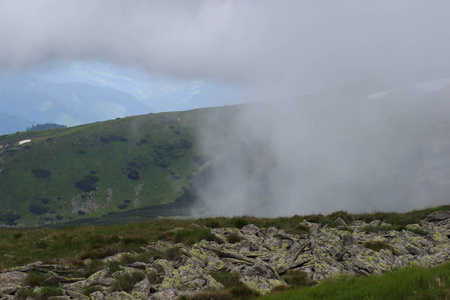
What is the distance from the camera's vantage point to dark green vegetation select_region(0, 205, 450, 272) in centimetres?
1678

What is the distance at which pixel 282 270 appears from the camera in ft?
43.7

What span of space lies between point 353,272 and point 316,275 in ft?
5.20

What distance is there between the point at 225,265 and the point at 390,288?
761 centimetres

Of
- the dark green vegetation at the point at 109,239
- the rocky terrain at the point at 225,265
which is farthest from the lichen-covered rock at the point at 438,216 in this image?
the rocky terrain at the point at 225,265

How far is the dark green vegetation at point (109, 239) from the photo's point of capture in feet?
55.1

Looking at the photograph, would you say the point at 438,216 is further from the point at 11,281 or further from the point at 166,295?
the point at 11,281

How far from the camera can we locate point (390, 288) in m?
8.30

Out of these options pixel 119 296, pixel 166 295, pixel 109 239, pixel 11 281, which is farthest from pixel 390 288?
pixel 109 239

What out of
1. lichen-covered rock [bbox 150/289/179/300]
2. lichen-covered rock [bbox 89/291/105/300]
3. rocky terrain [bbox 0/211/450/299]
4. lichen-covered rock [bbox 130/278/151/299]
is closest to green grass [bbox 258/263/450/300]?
rocky terrain [bbox 0/211/450/299]

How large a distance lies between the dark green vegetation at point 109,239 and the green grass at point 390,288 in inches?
316

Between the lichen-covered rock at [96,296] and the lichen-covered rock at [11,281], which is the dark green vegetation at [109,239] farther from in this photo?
the lichen-covered rock at [96,296]

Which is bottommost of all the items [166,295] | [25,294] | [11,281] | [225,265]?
[225,265]

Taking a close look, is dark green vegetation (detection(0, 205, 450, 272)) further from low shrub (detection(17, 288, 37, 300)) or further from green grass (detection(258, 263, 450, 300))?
green grass (detection(258, 263, 450, 300))

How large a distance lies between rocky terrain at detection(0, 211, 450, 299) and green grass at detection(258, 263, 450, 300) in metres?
2.29
